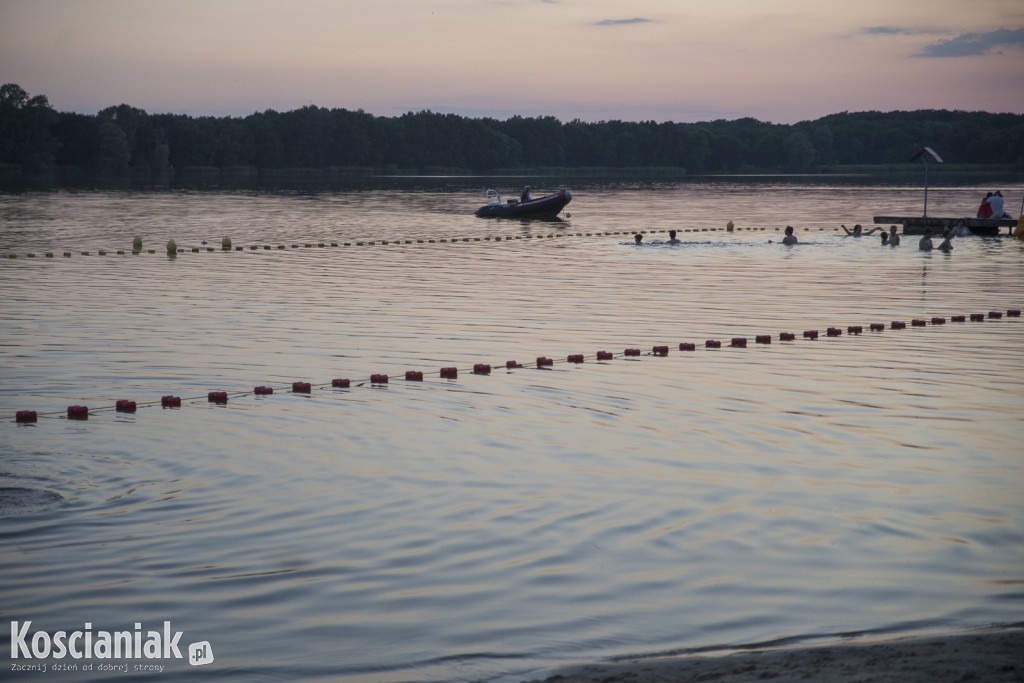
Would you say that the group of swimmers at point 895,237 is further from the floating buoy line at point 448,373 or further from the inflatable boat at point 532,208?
the floating buoy line at point 448,373

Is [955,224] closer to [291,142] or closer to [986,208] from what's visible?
[986,208]

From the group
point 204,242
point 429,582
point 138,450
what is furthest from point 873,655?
point 204,242

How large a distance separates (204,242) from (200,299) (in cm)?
1475

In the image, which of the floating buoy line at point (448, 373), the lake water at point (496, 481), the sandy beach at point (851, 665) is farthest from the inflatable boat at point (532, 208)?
the sandy beach at point (851, 665)

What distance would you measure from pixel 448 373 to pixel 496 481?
4.36 metres

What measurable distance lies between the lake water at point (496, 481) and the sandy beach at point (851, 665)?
336 mm

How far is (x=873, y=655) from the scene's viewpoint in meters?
5.03

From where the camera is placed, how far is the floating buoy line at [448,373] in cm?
1095

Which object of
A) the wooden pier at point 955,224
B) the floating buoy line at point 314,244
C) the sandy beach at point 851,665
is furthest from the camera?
the wooden pier at point 955,224

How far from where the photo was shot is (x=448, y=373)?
12.8 meters

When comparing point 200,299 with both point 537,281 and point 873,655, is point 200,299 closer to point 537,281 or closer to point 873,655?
point 537,281

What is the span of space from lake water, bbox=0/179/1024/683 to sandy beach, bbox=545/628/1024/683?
0.34 metres

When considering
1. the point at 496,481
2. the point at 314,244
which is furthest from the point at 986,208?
the point at 496,481

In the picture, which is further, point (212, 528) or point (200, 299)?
point (200, 299)
